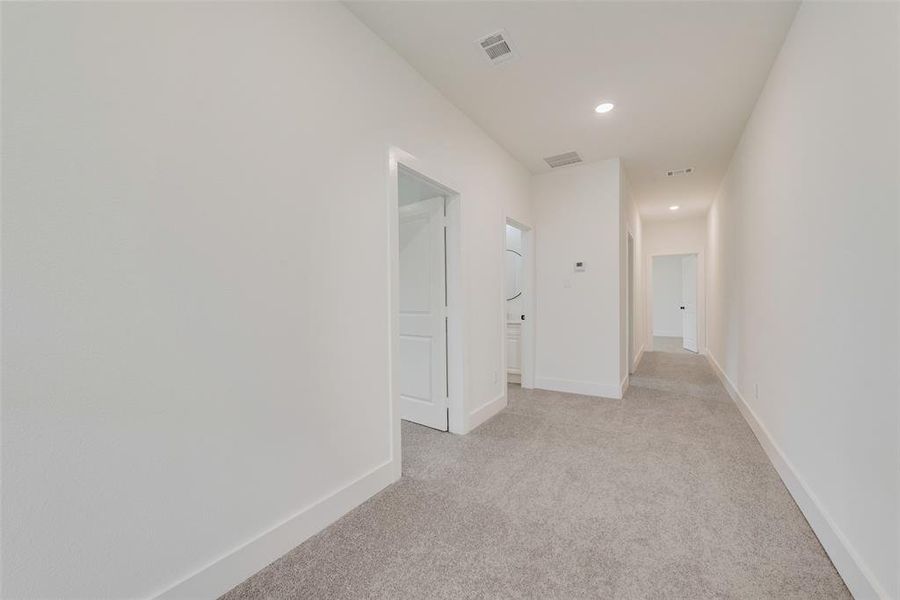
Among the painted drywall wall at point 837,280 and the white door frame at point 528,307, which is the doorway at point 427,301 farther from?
the painted drywall wall at point 837,280

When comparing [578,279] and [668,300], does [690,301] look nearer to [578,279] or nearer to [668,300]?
[668,300]

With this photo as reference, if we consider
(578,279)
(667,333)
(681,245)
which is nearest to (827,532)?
(578,279)

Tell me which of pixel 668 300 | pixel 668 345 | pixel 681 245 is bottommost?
pixel 668 345

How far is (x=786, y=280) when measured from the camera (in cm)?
217

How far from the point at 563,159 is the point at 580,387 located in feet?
8.34

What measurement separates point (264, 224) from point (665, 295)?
35.6 ft

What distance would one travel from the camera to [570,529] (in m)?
1.76

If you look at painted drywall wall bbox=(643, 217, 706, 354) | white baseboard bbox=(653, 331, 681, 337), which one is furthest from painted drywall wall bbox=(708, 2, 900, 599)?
white baseboard bbox=(653, 331, 681, 337)

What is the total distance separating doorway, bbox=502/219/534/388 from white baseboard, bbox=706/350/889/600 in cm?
225

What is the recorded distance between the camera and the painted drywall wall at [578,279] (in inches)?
156

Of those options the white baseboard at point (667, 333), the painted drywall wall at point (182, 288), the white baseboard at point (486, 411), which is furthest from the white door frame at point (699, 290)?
the painted drywall wall at point (182, 288)

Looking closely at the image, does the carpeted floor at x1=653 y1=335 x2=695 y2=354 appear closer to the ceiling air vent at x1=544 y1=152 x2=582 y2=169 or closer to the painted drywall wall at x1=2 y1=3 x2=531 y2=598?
the ceiling air vent at x1=544 y1=152 x2=582 y2=169

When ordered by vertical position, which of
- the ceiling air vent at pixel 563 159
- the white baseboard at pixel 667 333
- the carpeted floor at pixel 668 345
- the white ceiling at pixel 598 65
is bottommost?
the carpeted floor at pixel 668 345

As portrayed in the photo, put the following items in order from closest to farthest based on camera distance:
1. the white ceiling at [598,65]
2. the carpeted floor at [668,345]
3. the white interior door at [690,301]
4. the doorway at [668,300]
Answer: the white ceiling at [598,65] → the white interior door at [690,301] → the carpeted floor at [668,345] → the doorway at [668,300]
